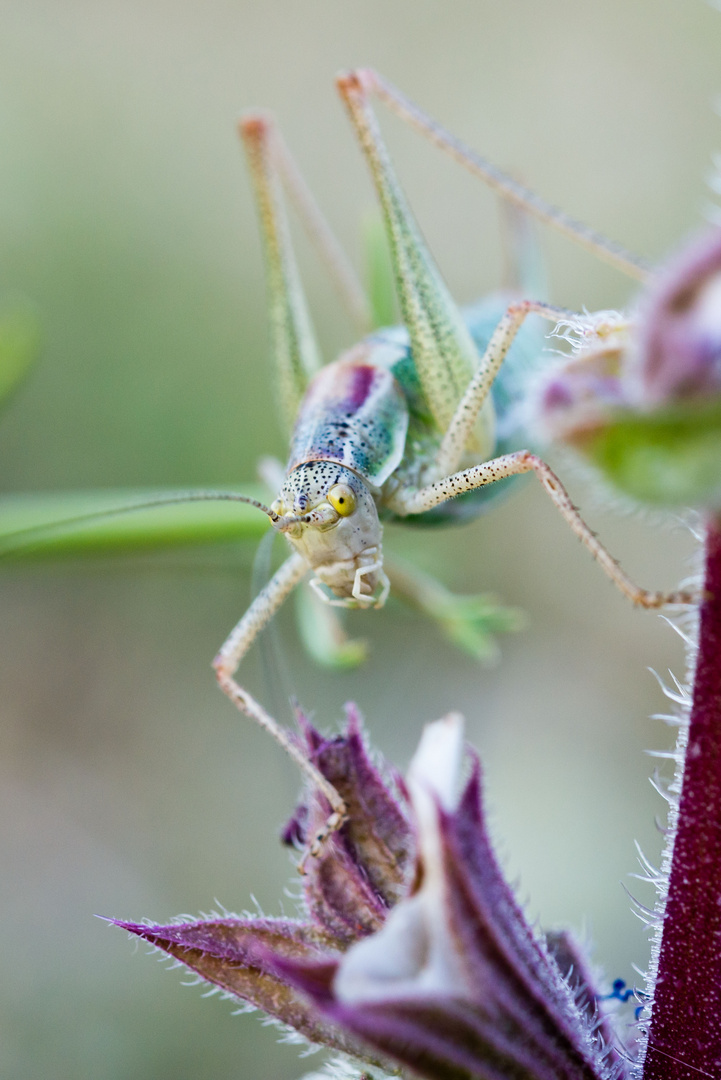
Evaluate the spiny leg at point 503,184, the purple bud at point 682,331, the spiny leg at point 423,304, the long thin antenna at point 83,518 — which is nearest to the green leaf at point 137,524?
the long thin antenna at point 83,518

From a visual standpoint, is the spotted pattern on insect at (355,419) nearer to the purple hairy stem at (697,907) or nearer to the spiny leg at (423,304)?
the spiny leg at (423,304)

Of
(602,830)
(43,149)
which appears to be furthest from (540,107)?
(602,830)

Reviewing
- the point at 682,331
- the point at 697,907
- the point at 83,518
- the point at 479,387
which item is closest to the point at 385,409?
the point at 479,387

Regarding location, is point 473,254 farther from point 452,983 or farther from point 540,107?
point 452,983

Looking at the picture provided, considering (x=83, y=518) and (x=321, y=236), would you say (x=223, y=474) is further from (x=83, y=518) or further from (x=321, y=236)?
(x=83, y=518)

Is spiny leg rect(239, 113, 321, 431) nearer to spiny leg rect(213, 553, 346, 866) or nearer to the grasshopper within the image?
the grasshopper

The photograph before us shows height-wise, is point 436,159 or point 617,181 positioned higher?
point 436,159
